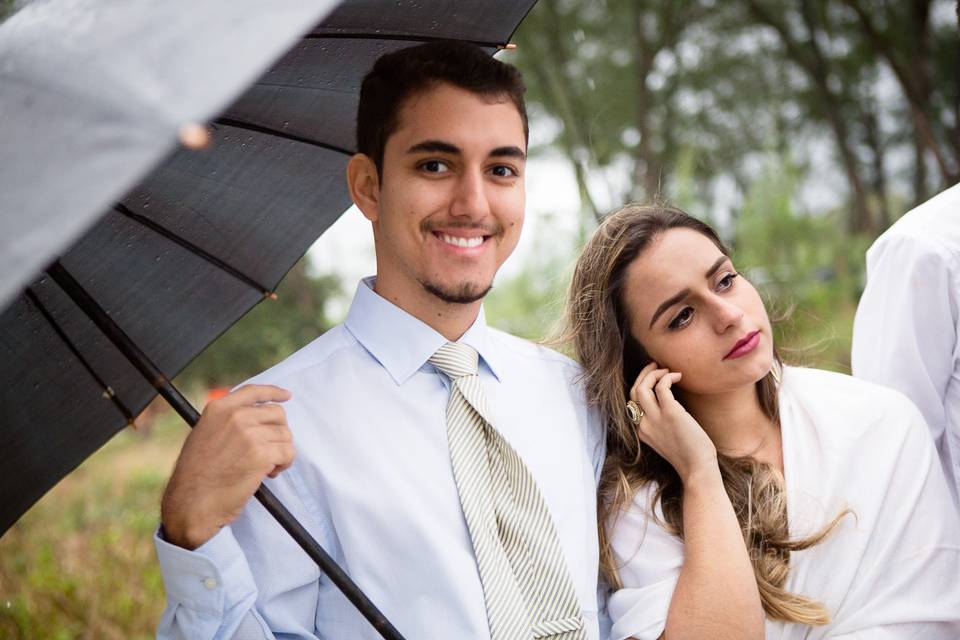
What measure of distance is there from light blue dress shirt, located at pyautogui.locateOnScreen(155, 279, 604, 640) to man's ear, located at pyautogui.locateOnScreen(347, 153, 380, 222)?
0.69ft

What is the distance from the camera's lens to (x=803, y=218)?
11180 millimetres

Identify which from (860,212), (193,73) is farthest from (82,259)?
(860,212)

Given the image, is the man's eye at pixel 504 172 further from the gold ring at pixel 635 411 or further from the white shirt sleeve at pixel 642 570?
the white shirt sleeve at pixel 642 570

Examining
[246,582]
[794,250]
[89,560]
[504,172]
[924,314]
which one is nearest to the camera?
[246,582]

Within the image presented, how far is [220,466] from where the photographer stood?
192cm

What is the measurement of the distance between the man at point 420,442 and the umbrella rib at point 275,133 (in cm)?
18

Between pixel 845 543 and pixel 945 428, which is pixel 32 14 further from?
pixel 945 428

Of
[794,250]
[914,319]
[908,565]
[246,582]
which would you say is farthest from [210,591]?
[794,250]

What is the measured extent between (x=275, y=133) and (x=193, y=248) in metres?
0.39

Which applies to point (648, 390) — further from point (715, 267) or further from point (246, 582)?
point (246, 582)

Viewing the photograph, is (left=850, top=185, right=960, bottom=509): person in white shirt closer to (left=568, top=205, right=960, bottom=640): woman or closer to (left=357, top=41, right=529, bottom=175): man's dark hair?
(left=568, top=205, right=960, bottom=640): woman

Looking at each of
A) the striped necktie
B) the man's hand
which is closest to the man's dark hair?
the striped necktie

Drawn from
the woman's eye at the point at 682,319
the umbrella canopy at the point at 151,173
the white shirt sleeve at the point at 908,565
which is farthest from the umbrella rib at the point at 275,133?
the white shirt sleeve at the point at 908,565

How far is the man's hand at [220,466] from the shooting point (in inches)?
75.6
